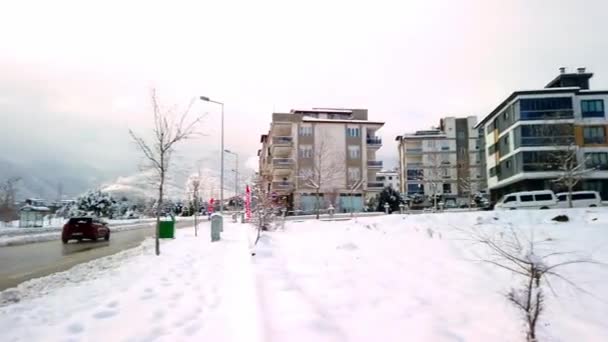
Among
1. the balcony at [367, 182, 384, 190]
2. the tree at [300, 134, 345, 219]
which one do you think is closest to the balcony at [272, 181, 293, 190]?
the tree at [300, 134, 345, 219]

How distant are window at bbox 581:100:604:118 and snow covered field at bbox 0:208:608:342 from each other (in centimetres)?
3720

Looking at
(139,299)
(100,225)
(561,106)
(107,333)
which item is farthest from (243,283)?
(561,106)

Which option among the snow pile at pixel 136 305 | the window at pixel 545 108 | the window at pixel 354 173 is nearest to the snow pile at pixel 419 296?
the snow pile at pixel 136 305

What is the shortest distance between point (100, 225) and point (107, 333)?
63.7 feet

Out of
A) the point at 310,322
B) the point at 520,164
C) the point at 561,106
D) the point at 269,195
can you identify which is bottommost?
the point at 310,322

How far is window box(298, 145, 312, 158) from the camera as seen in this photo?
57656 mm

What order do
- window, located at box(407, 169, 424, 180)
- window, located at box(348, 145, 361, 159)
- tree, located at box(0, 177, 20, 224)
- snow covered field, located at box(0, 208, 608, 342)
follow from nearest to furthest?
snow covered field, located at box(0, 208, 608, 342)
tree, located at box(0, 177, 20, 224)
window, located at box(348, 145, 361, 159)
window, located at box(407, 169, 424, 180)

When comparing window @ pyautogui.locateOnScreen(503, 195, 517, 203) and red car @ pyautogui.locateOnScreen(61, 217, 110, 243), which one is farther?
window @ pyautogui.locateOnScreen(503, 195, 517, 203)

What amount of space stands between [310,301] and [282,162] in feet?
168

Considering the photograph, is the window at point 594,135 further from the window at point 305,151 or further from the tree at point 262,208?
the tree at point 262,208

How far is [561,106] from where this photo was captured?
4000 cm

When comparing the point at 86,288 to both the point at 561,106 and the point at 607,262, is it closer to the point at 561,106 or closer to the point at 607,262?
the point at 607,262

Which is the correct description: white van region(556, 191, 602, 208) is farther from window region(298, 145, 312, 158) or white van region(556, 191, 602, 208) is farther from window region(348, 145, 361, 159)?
window region(298, 145, 312, 158)

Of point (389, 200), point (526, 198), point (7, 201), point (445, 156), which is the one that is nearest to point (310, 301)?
point (526, 198)
